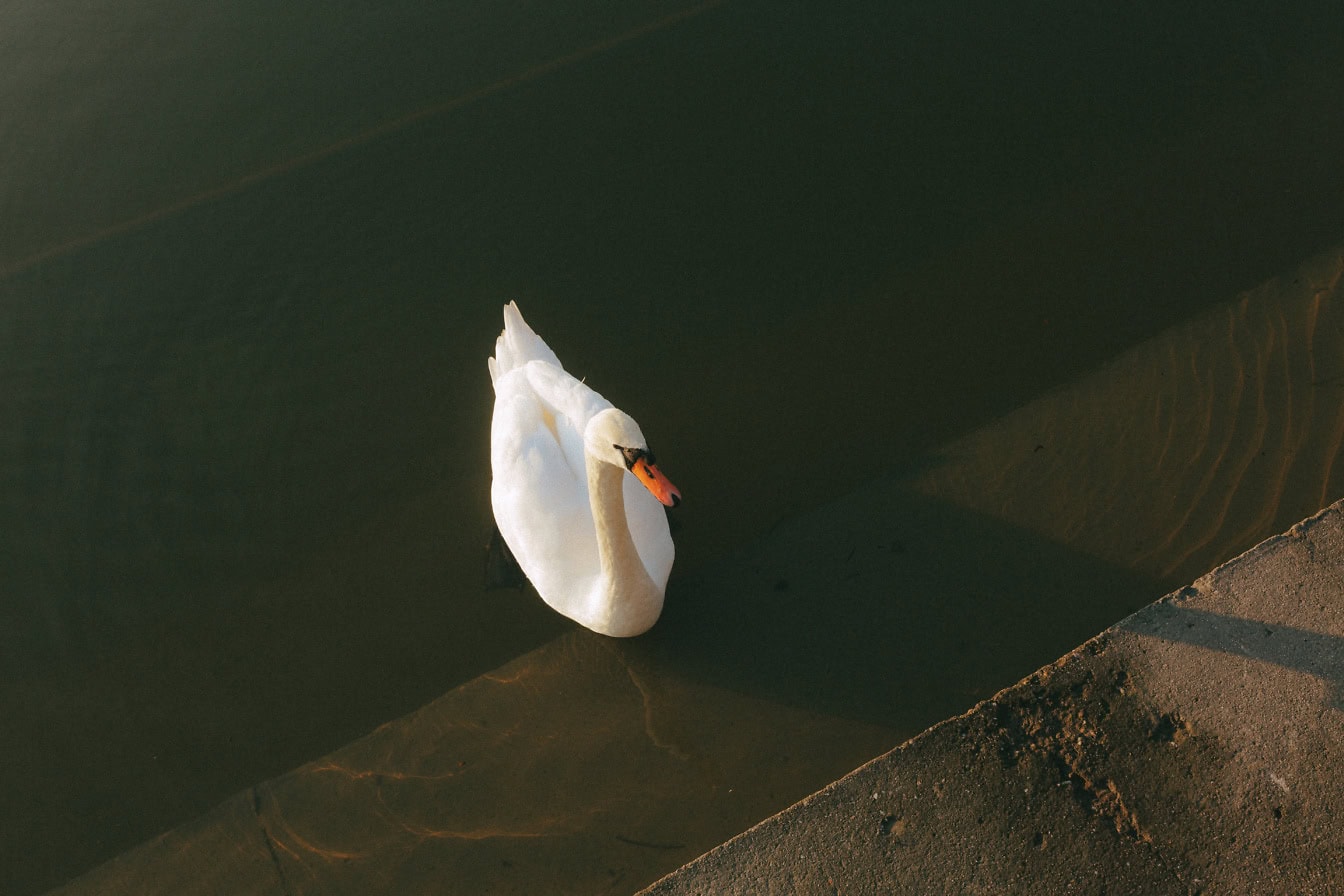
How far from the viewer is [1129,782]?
3.33 m

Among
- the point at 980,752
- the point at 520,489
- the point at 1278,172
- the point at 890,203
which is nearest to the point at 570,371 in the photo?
the point at 520,489

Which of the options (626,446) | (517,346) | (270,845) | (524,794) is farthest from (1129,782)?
(270,845)

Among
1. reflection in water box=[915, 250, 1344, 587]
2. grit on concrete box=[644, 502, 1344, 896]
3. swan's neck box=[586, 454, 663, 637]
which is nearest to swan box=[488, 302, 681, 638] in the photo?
swan's neck box=[586, 454, 663, 637]

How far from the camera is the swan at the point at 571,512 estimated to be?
3.46 m

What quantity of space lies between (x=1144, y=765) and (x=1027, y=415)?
5.64 feet

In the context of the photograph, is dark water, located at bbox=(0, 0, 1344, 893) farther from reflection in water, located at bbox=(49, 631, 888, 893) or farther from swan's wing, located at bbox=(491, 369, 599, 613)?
swan's wing, located at bbox=(491, 369, 599, 613)

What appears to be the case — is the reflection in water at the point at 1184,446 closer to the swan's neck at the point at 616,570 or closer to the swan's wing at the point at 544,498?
the swan's neck at the point at 616,570

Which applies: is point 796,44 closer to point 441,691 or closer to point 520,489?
point 520,489

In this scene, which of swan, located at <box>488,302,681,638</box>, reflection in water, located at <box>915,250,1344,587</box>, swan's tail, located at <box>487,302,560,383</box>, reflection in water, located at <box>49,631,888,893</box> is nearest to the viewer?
swan, located at <box>488,302,681,638</box>

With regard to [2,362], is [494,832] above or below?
below

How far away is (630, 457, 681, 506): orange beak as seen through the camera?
2.93m

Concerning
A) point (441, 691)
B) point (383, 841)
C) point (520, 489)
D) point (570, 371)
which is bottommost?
point (383, 841)

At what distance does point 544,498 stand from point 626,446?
965mm

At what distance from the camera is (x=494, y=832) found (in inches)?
148
